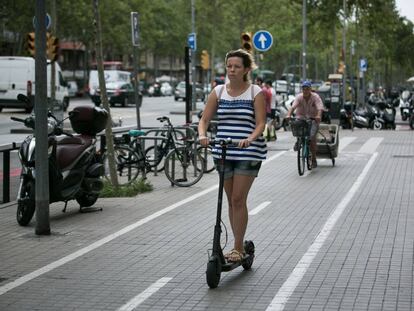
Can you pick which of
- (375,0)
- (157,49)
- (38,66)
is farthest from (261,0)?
(38,66)

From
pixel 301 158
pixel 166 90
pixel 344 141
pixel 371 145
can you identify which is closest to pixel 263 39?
pixel 344 141

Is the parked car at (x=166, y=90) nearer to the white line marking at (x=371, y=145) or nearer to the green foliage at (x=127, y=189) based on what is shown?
the white line marking at (x=371, y=145)

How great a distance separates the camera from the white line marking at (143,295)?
7.01 meters

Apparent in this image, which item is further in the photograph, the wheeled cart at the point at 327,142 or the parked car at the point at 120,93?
the parked car at the point at 120,93

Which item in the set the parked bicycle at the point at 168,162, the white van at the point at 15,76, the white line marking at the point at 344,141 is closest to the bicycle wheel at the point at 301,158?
the parked bicycle at the point at 168,162

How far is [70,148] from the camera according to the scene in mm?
11797

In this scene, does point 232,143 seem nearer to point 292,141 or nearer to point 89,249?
point 89,249

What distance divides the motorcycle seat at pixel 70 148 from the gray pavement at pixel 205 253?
27.4 inches

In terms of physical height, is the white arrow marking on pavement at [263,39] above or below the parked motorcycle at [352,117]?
above

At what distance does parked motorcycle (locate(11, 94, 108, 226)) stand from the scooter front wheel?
394 centimetres

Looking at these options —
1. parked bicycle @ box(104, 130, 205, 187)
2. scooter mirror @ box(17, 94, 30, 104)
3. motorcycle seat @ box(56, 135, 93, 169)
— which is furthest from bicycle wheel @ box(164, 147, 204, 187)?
scooter mirror @ box(17, 94, 30, 104)

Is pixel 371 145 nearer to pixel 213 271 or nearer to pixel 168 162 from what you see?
pixel 168 162

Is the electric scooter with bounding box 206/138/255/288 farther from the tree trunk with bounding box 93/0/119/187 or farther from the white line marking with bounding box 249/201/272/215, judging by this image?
the tree trunk with bounding box 93/0/119/187

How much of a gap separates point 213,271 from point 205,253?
1666 mm
